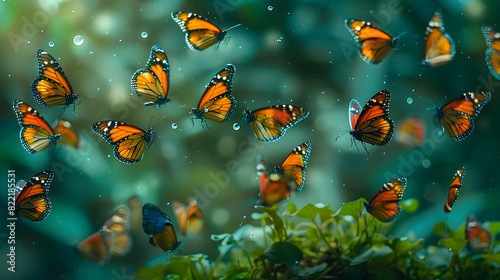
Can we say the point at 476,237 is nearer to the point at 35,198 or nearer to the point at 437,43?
the point at 437,43

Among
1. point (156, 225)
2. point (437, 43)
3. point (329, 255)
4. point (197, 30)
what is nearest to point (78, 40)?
→ point (197, 30)

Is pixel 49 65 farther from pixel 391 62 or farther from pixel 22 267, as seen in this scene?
pixel 391 62

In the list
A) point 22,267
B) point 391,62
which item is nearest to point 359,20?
point 391,62

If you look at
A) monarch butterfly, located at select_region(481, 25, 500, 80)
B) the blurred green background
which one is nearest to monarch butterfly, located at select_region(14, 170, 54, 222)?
the blurred green background

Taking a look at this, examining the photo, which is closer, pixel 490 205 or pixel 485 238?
pixel 485 238

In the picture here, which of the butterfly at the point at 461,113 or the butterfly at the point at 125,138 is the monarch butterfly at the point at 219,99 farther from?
the butterfly at the point at 461,113

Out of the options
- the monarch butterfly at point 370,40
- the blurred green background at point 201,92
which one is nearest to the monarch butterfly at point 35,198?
the blurred green background at point 201,92

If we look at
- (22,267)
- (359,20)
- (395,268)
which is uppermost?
(359,20)
